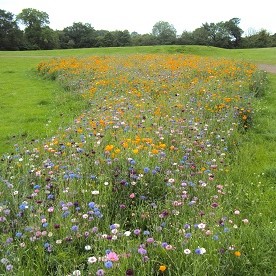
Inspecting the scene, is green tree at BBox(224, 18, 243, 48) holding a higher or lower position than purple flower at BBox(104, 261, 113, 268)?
higher

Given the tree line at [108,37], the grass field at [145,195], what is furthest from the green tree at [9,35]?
the grass field at [145,195]

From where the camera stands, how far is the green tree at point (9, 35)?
2514 inches

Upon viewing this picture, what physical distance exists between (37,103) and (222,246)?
1028 centimetres

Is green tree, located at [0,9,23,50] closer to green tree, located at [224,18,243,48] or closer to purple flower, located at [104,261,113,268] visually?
green tree, located at [224,18,243,48]

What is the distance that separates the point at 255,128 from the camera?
8.01 m

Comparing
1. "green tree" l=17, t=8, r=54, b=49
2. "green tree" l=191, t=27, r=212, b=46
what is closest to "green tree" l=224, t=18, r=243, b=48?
"green tree" l=191, t=27, r=212, b=46

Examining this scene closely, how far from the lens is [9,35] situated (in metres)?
64.9

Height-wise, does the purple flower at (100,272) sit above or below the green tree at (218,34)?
below

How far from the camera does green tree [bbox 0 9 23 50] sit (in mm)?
63844

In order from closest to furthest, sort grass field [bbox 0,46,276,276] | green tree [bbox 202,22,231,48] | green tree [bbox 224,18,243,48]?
grass field [bbox 0,46,276,276]
green tree [bbox 202,22,231,48]
green tree [bbox 224,18,243,48]

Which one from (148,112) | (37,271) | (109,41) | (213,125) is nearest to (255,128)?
(213,125)

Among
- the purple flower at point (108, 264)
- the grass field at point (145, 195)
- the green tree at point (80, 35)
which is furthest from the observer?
the green tree at point (80, 35)

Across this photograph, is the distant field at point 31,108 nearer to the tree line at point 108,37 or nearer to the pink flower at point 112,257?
the pink flower at point 112,257

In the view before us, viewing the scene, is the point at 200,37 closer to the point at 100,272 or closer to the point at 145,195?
the point at 145,195
